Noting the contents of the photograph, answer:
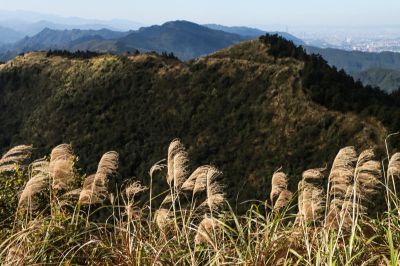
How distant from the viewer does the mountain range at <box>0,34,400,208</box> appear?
41688 mm

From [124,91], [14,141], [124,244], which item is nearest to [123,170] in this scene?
[124,91]

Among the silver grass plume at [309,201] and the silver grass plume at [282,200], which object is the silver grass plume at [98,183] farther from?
the silver grass plume at [309,201]

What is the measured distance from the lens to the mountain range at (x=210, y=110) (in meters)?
41.7

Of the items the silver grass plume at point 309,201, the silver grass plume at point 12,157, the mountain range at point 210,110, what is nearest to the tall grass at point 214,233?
the silver grass plume at point 309,201

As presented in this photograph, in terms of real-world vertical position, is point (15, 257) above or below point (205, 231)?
below

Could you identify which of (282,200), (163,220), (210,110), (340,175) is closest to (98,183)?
(163,220)

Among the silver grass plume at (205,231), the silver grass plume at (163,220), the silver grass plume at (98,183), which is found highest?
the silver grass plume at (98,183)

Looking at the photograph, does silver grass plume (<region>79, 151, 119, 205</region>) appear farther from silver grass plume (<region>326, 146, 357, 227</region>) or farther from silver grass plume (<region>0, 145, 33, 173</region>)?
silver grass plume (<region>326, 146, 357, 227</region>)

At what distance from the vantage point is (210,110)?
53438mm

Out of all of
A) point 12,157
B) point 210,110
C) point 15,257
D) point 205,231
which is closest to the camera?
point 15,257

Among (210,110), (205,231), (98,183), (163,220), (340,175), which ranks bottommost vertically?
(210,110)

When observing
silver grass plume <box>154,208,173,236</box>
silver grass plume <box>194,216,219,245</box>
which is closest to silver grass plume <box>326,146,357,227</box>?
silver grass plume <box>194,216,219,245</box>

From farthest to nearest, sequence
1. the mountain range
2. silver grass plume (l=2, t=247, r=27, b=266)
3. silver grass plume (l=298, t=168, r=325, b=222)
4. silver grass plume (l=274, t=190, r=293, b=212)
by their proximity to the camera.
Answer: the mountain range → silver grass plume (l=274, t=190, r=293, b=212) → silver grass plume (l=298, t=168, r=325, b=222) → silver grass plume (l=2, t=247, r=27, b=266)

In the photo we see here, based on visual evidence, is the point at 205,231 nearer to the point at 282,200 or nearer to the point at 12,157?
the point at 282,200
